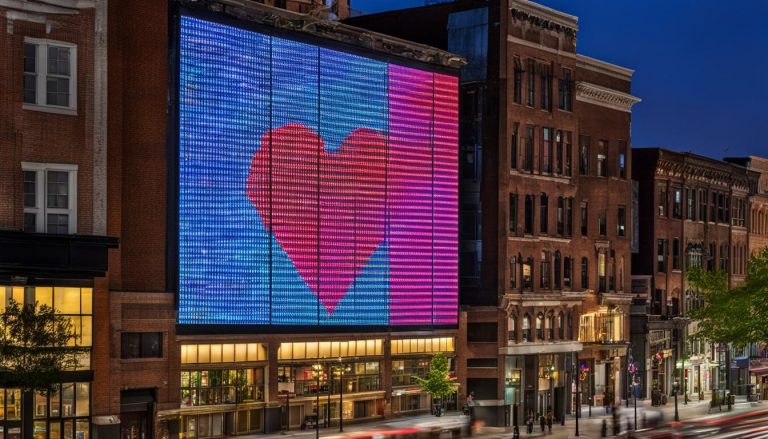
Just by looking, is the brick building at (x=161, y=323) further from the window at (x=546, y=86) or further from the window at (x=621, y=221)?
the window at (x=621, y=221)

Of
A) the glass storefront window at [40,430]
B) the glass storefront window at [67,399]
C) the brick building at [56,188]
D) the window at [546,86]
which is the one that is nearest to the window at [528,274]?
the window at [546,86]

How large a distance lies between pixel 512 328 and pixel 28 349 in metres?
45.3

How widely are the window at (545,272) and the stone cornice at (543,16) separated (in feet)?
56.8

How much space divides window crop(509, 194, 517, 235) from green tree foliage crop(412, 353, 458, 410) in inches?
525

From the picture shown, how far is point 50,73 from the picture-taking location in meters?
67.4

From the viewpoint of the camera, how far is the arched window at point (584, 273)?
110875 mm

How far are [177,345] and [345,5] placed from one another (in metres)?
55.4

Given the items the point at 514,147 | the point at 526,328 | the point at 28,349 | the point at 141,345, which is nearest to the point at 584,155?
the point at 514,147

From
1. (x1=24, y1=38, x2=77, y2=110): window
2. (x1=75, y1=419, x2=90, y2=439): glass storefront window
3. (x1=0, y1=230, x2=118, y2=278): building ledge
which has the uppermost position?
(x1=24, y1=38, x2=77, y2=110): window

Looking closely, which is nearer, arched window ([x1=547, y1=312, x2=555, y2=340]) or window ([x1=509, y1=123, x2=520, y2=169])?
window ([x1=509, y1=123, x2=520, y2=169])

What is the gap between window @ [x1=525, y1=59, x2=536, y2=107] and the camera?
102 m

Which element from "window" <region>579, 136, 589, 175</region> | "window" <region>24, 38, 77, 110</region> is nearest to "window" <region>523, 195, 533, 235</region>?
"window" <region>579, 136, 589, 175</region>

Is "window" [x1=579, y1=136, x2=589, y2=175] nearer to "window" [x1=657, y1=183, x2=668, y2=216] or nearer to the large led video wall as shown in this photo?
"window" [x1=657, y1=183, x2=668, y2=216]

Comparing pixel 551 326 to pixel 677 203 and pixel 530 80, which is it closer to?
pixel 530 80
